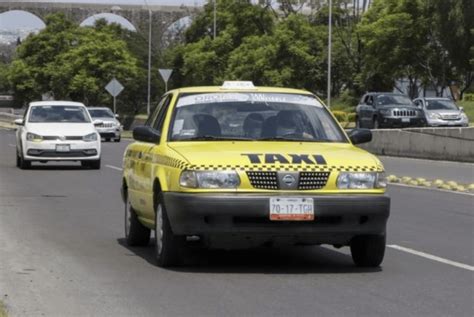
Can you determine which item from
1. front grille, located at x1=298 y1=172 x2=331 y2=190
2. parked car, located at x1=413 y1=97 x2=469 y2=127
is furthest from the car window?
front grille, located at x1=298 y1=172 x2=331 y2=190

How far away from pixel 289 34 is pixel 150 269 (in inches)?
2231

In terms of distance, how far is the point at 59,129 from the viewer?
1097 inches

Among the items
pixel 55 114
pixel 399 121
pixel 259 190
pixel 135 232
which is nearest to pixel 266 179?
pixel 259 190

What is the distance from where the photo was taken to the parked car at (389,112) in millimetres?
45312

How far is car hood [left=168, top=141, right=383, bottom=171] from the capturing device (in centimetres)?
1014

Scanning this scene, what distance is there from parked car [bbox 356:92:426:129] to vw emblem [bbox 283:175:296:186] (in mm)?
35530

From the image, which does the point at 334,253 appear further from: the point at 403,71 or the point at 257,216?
the point at 403,71

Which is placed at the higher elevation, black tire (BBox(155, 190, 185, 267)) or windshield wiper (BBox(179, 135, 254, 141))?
windshield wiper (BBox(179, 135, 254, 141))

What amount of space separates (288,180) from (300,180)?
113 millimetres

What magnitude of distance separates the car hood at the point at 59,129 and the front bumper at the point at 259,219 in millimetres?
17770

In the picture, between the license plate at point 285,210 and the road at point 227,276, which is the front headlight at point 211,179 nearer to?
the license plate at point 285,210

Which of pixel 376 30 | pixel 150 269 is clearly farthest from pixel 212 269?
pixel 376 30

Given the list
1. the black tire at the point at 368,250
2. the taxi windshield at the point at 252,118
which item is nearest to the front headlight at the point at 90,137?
the taxi windshield at the point at 252,118

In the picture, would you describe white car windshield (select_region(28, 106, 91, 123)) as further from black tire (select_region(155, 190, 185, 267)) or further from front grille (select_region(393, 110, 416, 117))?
front grille (select_region(393, 110, 416, 117))
